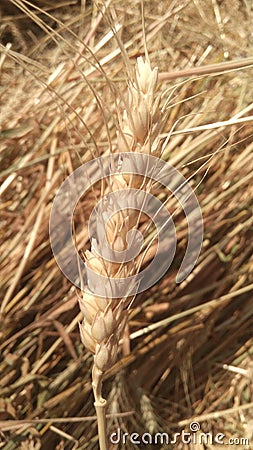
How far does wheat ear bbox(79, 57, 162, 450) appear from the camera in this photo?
43cm

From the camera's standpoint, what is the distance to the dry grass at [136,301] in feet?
2.37

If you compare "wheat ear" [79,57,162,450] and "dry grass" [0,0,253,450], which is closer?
"wheat ear" [79,57,162,450]

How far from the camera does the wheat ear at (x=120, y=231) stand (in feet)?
1.41

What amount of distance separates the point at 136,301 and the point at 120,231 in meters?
0.35

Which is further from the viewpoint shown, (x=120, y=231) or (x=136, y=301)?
(x=136, y=301)

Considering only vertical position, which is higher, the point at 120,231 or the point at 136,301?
the point at 120,231

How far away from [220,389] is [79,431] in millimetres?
192

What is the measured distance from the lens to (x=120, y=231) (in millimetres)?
433

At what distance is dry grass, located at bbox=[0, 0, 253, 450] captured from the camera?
2.37ft

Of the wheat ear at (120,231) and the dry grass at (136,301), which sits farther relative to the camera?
the dry grass at (136,301)

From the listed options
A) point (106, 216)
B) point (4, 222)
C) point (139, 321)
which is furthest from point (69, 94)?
point (106, 216)

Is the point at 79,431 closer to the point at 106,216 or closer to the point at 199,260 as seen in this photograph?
the point at 199,260

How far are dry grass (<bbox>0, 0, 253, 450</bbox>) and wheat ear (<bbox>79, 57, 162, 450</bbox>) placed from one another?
0.25m

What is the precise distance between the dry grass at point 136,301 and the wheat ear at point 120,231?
25 centimetres
